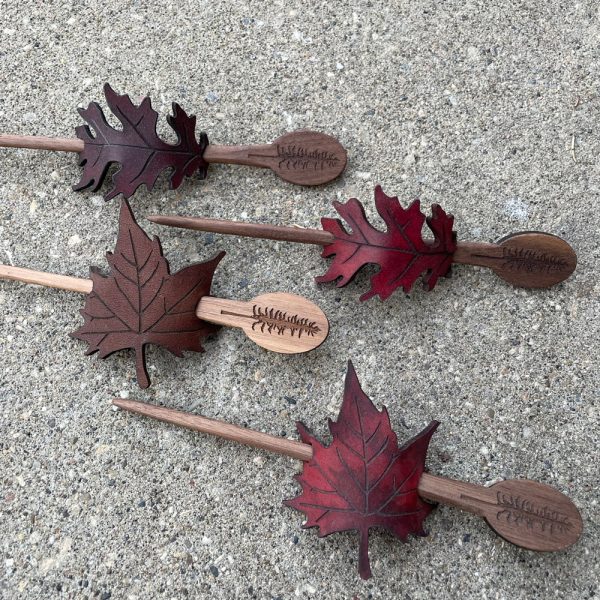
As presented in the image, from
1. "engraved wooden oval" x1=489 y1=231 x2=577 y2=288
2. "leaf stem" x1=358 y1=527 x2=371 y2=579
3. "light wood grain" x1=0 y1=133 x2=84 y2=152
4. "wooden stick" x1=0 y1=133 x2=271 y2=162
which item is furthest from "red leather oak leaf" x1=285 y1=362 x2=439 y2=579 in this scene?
"light wood grain" x1=0 y1=133 x2=84 y2=152

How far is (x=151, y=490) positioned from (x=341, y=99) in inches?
25.4

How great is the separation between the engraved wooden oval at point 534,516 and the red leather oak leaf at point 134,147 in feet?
2.04

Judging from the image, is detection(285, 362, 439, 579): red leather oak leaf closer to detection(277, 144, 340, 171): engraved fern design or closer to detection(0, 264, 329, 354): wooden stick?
detection(0, 264, 329, 354): wooden stick

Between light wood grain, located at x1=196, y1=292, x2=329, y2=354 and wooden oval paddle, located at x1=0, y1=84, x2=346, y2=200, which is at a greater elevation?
wooden oval paddle, located at x1=0, y1=84, x2=346, y2=200

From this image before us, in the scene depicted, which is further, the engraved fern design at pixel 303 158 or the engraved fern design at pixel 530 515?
the engraved fern design at pixel 303 158

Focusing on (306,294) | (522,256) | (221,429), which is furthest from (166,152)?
(522,256)

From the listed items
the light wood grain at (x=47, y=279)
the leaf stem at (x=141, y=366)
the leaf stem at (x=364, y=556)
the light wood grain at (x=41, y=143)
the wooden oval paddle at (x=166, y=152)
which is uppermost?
the wooden oval paddle at (x=166, y=152)

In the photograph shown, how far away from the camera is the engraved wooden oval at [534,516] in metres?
0.78

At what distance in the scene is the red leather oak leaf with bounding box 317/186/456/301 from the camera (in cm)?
84

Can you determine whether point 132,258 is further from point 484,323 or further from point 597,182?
point 597,182

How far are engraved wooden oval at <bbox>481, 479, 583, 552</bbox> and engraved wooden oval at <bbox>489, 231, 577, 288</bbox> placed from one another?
11.1 inches

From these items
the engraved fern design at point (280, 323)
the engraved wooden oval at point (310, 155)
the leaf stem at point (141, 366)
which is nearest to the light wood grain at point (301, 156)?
the engraved wooden oval at point (310, 155)

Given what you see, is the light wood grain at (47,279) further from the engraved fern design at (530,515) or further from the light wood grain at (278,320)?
the engraved fern design at (530,515)

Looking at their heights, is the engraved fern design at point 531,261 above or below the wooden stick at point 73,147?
below
